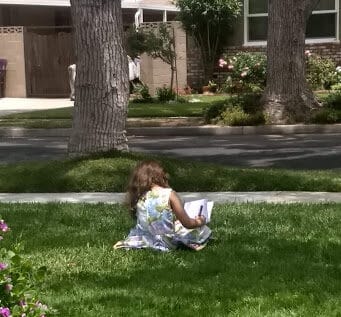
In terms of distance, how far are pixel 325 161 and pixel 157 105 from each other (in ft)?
34.1

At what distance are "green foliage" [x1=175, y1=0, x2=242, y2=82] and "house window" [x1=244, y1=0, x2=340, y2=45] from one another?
0.56 m

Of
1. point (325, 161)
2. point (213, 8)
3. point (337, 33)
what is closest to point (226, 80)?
point (213, 8)

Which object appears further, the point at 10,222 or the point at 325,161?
the point at 325,161

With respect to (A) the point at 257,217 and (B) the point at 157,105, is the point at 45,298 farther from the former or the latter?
(B) the point at 157,105

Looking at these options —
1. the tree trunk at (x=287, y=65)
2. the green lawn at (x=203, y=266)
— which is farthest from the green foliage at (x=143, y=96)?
the green lawn at (x=203, y=266)

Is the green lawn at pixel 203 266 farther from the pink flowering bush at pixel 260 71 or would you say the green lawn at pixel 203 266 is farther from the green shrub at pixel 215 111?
the pink flowering bush at pixel 260 71

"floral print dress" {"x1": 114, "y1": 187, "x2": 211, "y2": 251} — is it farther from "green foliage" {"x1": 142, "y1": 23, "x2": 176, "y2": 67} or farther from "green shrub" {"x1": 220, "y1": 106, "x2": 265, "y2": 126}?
"green foliage" {"x1": 142, "y1": 23, "x2": 176, "y2": 67}

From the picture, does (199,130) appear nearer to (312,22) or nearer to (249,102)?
(249,102)

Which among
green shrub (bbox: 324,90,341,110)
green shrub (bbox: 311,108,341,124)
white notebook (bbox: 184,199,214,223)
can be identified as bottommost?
green shrub (bbox: 311,108,341,124)

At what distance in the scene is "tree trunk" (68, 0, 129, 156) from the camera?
31.3 feet

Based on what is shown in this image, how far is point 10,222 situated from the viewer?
7.23 metres

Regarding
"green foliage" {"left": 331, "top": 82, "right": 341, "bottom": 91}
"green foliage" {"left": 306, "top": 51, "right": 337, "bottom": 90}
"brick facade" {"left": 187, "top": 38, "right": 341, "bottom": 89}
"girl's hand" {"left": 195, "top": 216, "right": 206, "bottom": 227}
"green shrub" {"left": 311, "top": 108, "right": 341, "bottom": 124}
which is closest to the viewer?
"girl's hand" {"left": 195, "top": 216, "right": 206, "bottom": 227}

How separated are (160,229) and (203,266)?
2.04 feet

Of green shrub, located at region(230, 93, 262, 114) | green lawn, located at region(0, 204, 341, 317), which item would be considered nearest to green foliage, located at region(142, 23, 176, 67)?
green shrub, located at region(230, 93, 262, 114)
